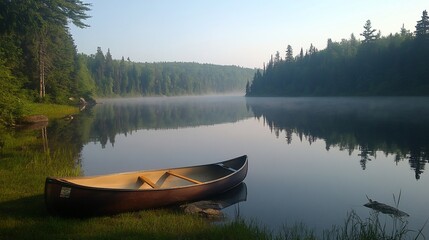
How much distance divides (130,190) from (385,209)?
27.9 feet

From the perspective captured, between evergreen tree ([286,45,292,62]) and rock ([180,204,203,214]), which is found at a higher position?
evergreen tree ([286,45,292,62])

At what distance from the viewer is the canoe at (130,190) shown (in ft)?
30.5

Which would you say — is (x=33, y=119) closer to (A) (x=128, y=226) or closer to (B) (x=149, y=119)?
(B) (x=149, y=119)

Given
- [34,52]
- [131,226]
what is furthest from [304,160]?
[34,52]

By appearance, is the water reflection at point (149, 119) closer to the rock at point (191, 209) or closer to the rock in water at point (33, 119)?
the rock in water at point (33, 119)

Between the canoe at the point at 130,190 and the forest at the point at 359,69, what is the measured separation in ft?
271

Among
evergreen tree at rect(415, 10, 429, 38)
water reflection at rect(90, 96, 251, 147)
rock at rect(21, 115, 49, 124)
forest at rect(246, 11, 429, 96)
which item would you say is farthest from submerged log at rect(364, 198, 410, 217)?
evergreen tree at rect(415, 10, 429, 38)

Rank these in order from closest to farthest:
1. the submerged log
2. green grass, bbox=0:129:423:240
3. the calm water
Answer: green grass, bbox=0:129:423:240
the submerged log
the calm water

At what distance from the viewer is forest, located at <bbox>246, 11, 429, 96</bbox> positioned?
87375 mm

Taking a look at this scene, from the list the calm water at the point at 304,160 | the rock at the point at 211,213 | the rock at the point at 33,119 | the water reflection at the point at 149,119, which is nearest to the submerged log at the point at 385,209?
the calm water at the point at 304,160

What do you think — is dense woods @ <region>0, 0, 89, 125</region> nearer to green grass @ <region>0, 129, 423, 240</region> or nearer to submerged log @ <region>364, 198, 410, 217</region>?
green grass @ <region>0, 129, 423, 240</region>

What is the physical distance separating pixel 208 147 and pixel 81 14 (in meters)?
31.4

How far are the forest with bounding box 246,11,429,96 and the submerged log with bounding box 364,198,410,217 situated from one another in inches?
3171

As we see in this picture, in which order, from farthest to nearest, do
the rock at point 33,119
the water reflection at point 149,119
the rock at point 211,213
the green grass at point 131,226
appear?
1. the water reflection at point 149,119
2. the rock at point 33,119
3. the rock at point 211,213
4. the green grass at point 131,226
